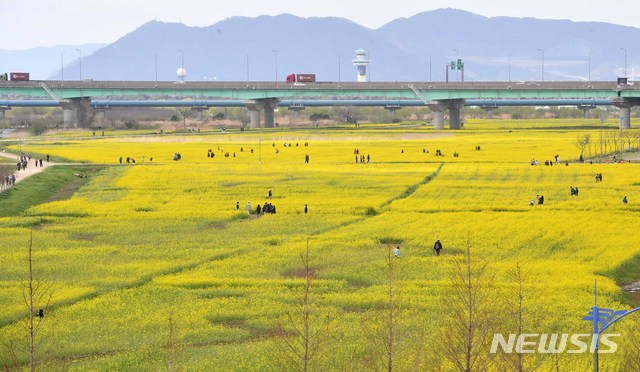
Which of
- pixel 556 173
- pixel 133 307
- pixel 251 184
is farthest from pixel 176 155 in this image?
pixel 133 307

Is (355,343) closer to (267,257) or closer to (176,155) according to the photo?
(267,257)

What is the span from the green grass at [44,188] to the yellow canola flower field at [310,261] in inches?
70.5

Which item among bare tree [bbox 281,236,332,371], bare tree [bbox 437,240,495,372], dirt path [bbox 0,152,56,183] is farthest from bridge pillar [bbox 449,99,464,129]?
bare tree [bbox 437,240,495,372]

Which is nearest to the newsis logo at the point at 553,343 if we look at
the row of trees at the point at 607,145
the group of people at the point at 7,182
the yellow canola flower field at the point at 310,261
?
the yellow canola flower field at the point at 310,261

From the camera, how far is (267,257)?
56.3m

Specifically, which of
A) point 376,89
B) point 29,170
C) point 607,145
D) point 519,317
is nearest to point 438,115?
point 376,89

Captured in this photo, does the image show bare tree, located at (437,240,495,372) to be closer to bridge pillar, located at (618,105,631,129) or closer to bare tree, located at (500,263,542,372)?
bare tree, located at (500,263,542,372)

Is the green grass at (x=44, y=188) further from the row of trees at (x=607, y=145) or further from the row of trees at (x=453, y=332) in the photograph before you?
the row of trees at (x=607, y=145)

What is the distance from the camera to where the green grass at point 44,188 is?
8144 cm

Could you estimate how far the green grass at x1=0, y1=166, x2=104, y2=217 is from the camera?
8144 centimetres

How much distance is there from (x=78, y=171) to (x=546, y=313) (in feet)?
253

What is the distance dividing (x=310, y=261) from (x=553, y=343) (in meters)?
19.0

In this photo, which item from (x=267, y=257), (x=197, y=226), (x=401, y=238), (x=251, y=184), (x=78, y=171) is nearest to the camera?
(x=267, y=257)

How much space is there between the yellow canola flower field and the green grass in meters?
1.79
